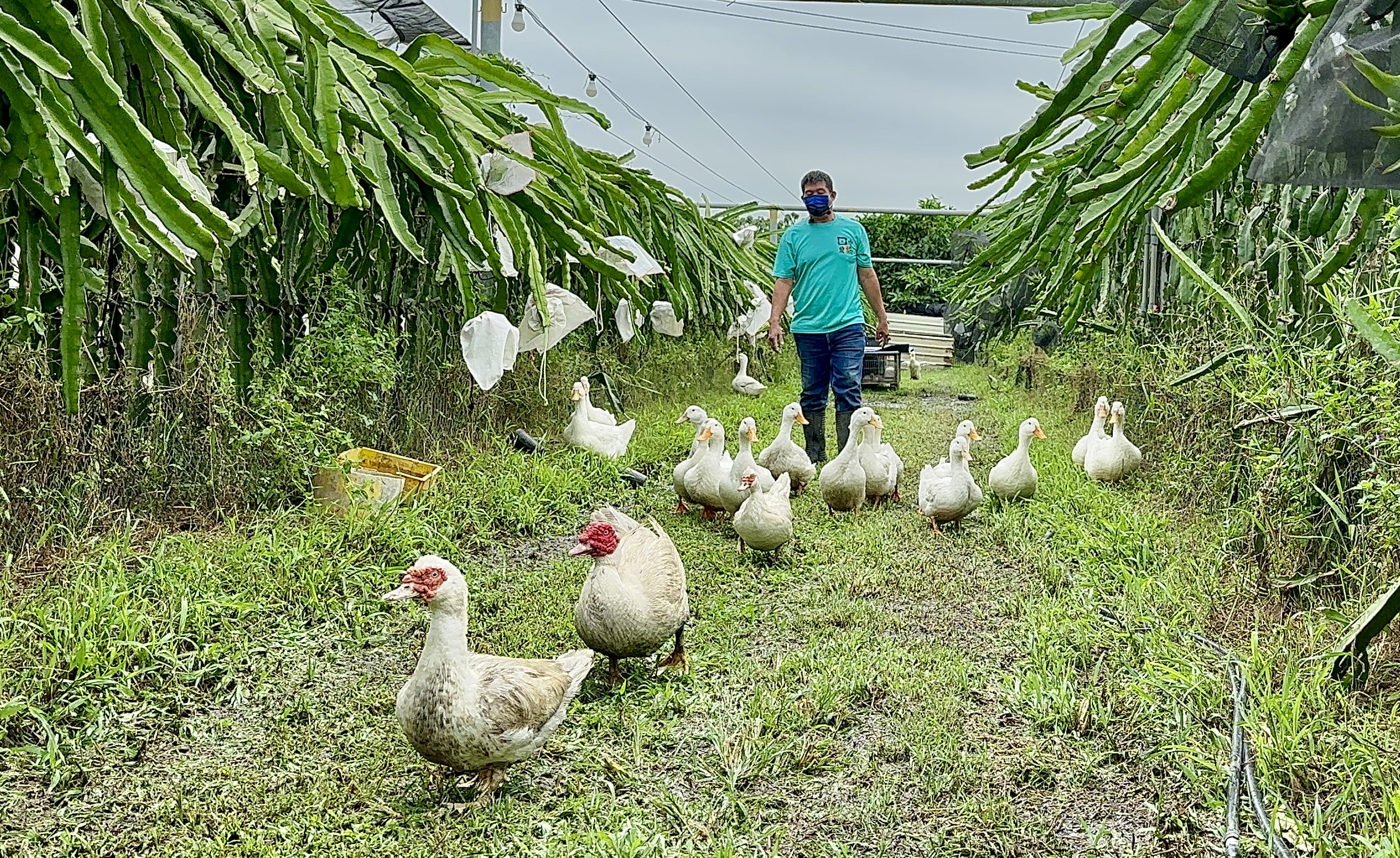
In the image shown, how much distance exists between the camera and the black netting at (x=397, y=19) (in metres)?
7.28

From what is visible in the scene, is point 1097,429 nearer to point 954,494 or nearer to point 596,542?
point 954,494

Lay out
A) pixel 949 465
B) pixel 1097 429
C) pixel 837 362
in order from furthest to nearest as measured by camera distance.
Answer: pixel 837 362, pixel 1097 429, pixel 949 465

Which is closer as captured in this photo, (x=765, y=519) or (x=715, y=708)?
(x=715, y=708)

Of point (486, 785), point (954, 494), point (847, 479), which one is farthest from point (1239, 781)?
point (847, 479)

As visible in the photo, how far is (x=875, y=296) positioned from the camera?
7.43 m

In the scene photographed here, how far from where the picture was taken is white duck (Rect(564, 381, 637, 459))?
7.77m

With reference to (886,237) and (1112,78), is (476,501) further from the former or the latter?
(886,237)

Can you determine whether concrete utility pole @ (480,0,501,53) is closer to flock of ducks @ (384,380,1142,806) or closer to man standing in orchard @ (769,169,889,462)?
man standing in orchard @ (769,169,889,462)

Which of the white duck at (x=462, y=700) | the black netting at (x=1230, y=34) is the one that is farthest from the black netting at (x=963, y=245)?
the black netting at (x=1230, y=34)

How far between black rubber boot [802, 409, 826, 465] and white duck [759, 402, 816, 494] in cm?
74

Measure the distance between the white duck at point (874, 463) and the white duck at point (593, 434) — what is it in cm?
196

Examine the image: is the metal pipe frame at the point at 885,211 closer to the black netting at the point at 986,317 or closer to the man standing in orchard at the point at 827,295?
the black netting at the point at 986,317

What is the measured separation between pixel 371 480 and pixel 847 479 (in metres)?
2.53

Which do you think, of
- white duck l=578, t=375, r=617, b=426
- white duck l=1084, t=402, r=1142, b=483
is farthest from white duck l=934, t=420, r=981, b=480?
white duck l=578, t=375, r=617, b=426
